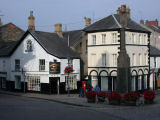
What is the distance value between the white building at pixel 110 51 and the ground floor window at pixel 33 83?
6845mm

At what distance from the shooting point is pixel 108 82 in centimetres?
3650

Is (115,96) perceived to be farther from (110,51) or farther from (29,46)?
(29,46)

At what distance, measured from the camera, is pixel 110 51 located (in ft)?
118

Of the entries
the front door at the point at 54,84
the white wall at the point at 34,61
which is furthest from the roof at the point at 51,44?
the front door at the point at 54,84

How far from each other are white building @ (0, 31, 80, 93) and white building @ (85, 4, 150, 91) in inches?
99.5

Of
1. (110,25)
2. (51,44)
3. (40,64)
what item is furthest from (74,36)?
(40,64)

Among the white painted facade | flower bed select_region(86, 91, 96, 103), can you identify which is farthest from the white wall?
flower bed select_region(86, 91, 96, 103)

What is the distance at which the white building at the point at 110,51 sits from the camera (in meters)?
36.0

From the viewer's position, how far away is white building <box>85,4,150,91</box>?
3603 cm

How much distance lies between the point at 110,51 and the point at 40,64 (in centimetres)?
893

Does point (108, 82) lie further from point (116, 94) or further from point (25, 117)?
point (25, 117)

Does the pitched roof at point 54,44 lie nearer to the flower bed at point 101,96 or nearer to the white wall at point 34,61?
the white wall at point 34,61

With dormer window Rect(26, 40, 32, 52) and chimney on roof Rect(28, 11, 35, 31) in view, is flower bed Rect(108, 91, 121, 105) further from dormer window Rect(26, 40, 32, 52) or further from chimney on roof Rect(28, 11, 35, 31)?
chimney on roof Rect(28, 11, 35, 31)

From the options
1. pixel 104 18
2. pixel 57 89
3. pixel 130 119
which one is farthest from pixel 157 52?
pixel 130 119
